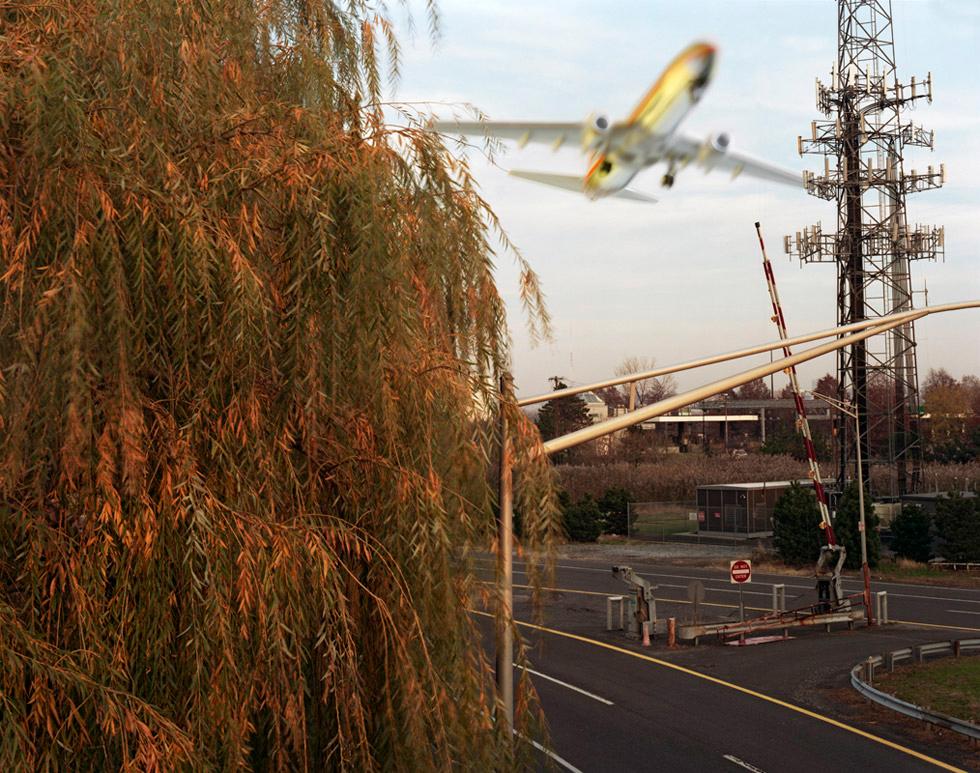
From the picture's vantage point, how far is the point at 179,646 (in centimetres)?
524

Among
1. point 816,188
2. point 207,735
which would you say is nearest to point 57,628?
point 207,735

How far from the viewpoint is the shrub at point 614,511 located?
54219 millimetres

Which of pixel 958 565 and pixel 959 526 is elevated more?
pixel 959 526

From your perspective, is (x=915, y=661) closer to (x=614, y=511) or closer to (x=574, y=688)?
(x=574, y=688)

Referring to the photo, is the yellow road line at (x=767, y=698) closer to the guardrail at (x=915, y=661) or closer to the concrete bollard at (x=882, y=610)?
the guardrail at (x=915, y=661)

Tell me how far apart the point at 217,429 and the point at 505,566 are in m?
2.27

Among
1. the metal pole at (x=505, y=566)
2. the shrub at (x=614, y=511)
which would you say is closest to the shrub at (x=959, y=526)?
the shrub at (x=614, y=511)

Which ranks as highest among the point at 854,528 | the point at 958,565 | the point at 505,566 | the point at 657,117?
the point at 657,117

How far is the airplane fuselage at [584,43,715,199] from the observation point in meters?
13.8

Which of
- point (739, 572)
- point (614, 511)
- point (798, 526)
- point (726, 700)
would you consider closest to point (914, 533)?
point (798, 526)

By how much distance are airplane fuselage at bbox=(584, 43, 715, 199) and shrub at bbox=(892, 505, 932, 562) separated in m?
30.3

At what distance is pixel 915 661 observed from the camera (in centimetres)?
2286

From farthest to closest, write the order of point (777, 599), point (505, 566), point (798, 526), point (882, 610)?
point (798, 526), point (777, 599), point (882, 610), point (505, 566)

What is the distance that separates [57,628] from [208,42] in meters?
3.71
